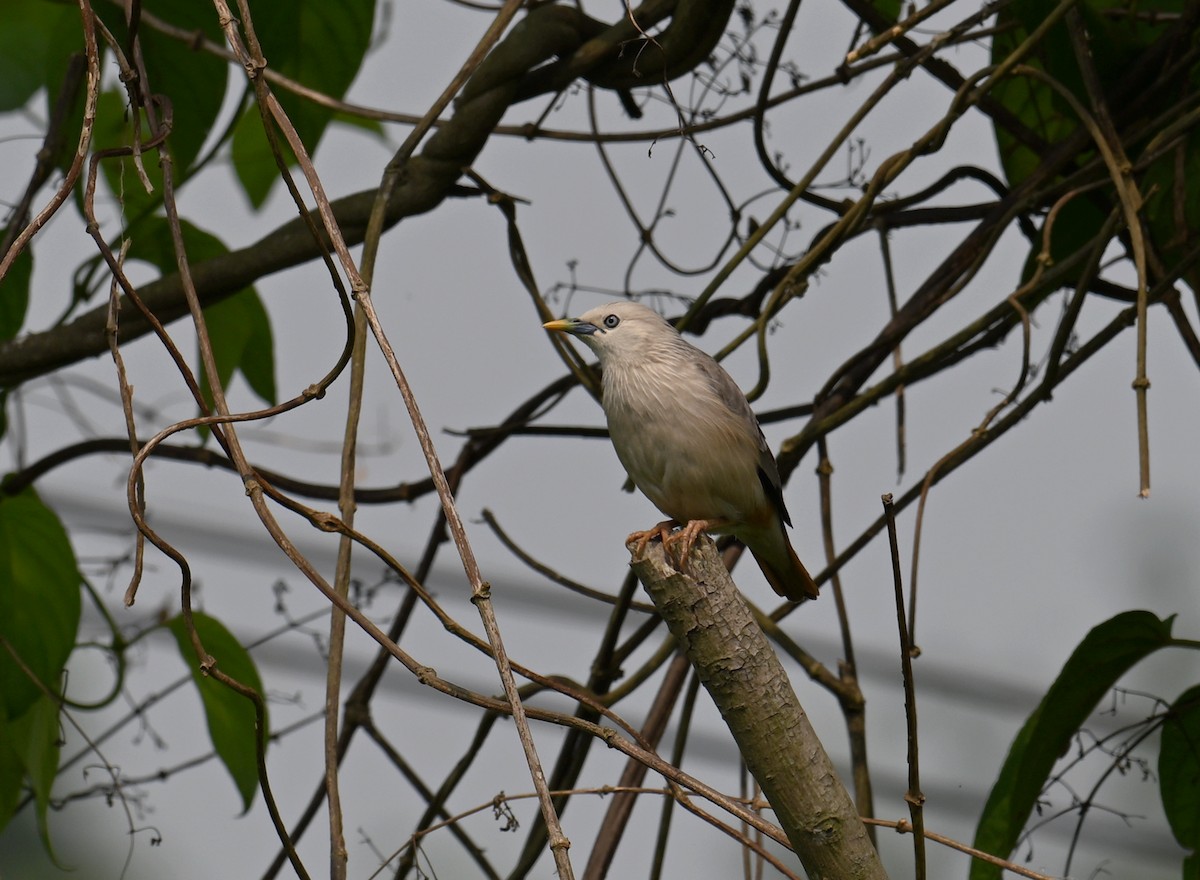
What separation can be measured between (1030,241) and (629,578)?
1.29m

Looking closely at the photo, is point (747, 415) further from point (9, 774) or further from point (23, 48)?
point (23, 48)

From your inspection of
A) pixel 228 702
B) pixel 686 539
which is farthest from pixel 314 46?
pixel 686 539

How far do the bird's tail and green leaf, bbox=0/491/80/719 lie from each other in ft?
5.20

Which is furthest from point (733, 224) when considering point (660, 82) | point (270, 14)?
point (270, 14)

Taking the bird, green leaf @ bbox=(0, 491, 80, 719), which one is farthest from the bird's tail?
green leaf @ bbox=(0, 491, 80, 719)

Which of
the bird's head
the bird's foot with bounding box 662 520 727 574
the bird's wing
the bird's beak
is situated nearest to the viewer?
the bird's foot with bounding box 662 520 727 574

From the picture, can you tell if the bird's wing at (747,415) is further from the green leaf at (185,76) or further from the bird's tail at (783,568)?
the green leaf at (185,76)

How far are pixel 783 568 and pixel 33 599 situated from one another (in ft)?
5.69

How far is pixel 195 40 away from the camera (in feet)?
9.57

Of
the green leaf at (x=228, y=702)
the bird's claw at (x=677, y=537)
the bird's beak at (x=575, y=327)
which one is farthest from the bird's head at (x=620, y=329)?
the green leaf at (x=228, y=702)

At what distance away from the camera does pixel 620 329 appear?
325 cm

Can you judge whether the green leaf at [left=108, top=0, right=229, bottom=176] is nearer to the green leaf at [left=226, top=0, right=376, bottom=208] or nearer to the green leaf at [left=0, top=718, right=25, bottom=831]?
the green leaf at [left=226, top=0, right=376, bottom=208]

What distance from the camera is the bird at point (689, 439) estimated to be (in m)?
2.91

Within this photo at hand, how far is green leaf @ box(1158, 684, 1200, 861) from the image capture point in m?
2.76
